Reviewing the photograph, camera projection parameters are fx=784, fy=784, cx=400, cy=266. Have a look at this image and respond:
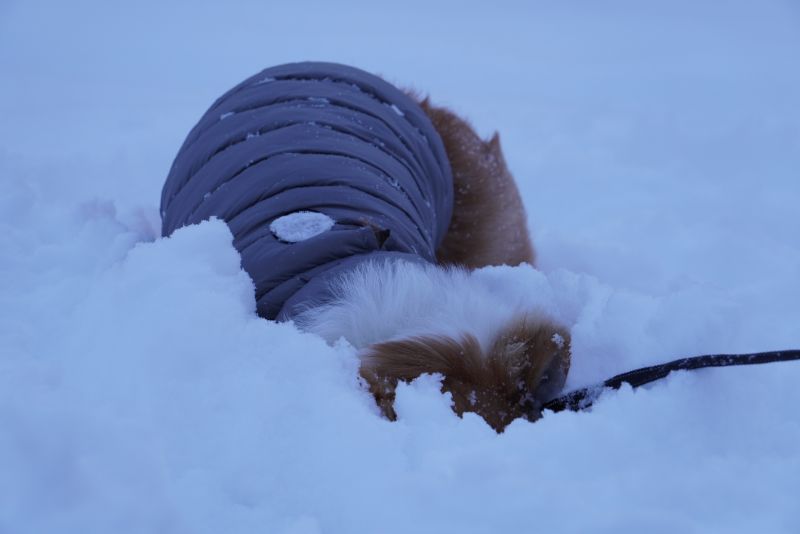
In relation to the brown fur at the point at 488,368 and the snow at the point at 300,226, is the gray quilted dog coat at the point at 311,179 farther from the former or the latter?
the brown fur at the point at 488,368

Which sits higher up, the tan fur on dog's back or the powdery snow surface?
the tan fur on dog's back

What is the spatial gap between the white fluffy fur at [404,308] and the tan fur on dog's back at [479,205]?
1110 millimetres

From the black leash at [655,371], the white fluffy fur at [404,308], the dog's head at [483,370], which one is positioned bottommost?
the black leash at [655,371]

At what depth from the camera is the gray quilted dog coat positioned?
1.70m

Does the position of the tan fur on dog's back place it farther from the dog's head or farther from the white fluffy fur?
the dog's head

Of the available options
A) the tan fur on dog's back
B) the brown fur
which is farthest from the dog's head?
the tan fur on dog's back

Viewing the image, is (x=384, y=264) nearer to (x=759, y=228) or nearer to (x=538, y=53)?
(x=759, y=228)

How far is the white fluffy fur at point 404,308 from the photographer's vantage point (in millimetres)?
→ 1414

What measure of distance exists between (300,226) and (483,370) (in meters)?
0.65

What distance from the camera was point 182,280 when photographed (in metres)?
1.41

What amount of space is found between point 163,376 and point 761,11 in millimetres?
6538

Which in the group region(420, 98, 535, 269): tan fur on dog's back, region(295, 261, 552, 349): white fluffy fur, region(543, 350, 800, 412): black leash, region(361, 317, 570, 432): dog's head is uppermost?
region(420, 98, 535, 269): tan fur on dog's back

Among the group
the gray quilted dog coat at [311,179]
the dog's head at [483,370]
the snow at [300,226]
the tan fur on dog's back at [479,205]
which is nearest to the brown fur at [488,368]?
the dog's head at [483,370]

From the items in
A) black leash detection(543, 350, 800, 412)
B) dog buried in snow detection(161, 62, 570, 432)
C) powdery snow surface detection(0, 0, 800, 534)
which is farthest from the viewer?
dog buried in snow detection(161, 62, 570, 432)
